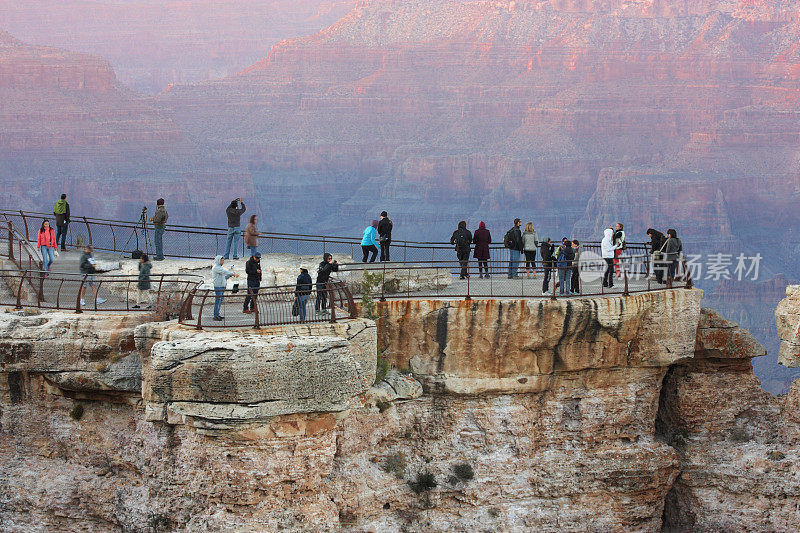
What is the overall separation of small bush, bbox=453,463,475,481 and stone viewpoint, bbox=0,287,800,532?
19 centimetres

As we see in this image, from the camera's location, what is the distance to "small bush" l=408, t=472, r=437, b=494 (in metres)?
35.0

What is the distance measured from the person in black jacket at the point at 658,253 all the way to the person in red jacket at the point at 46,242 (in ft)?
56.9

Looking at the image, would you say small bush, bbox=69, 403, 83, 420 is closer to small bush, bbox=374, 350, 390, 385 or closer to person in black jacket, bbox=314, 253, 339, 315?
person in black jacket, bbox=314, 253, 339, 315

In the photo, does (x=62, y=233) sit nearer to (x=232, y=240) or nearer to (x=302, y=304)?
(x=232, y=240)

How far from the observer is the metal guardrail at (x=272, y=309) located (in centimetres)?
A: 3089

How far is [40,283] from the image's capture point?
34156 millimetres

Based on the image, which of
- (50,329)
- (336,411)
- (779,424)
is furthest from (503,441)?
(50,329)

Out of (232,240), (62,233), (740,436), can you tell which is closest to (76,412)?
(232,240)

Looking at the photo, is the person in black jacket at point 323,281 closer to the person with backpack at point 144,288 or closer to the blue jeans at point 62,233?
the person with backpack at point 144,288

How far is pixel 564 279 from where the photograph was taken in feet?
117

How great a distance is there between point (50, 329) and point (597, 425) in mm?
15347

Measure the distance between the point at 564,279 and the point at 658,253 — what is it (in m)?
3.53

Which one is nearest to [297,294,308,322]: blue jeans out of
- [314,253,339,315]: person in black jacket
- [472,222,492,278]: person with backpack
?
[314,253,339,315]: person in black jacket

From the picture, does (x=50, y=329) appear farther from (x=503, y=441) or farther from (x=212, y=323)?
(x=503, y=441)
